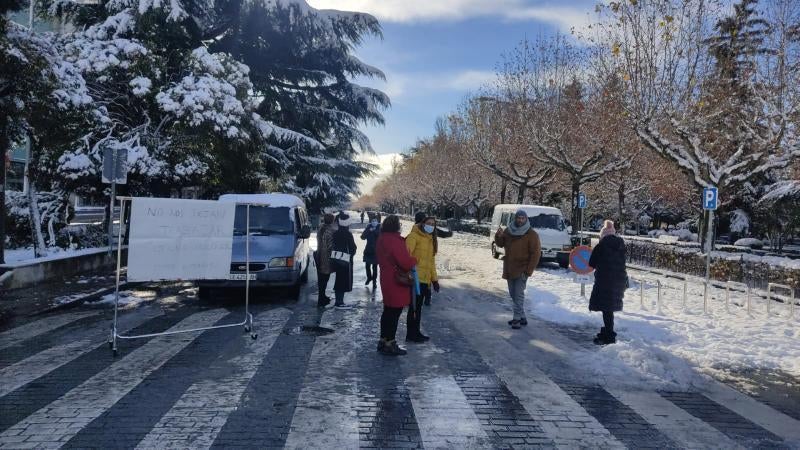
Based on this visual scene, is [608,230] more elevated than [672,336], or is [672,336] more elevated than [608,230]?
[608,230]

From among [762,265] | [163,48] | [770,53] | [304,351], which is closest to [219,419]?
[304,351]

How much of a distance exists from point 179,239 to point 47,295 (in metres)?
5.59

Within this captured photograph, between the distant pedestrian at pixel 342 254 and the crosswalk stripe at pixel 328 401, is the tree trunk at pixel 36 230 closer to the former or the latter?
the distant pedestrian at pixel 342 254

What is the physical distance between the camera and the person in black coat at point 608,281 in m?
7.80

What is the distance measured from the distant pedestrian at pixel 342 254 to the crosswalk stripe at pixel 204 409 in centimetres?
338

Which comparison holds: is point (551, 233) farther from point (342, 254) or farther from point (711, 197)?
point (342, 254)

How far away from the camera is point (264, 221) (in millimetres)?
11953

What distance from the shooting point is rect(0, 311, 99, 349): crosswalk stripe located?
7559 mm

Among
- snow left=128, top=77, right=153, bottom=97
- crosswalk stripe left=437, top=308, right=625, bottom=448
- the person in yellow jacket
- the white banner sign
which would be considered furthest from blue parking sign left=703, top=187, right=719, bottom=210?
snow left=128, top=77, right=153, bottom=97

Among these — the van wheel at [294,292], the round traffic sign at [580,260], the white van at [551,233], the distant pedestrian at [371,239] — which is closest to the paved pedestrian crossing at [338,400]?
the van wheel at [294,292]

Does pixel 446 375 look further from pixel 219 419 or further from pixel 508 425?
pixel 219 419

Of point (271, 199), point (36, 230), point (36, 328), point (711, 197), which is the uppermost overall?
point (711, 197)

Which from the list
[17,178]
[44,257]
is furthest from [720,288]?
[17,178]

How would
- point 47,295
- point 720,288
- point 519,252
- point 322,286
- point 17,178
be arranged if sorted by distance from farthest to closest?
1. point 17,178
2. point 720,288
3. point 47,295
4. point 322,286
5. point 519,252
